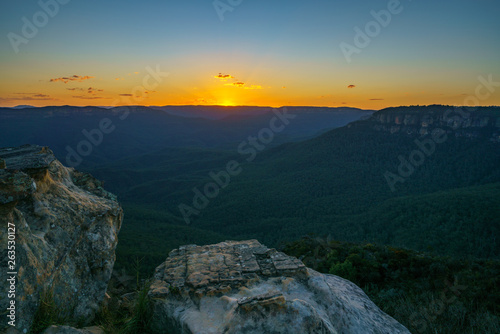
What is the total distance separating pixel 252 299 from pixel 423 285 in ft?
21.6

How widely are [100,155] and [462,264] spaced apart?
163379 millimetres

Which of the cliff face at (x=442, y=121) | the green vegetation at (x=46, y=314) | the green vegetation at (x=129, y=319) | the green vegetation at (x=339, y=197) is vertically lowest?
the green vegetation at (x=339, y=197)

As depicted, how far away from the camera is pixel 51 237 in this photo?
4273mm

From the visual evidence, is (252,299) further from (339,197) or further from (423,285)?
(339,197)

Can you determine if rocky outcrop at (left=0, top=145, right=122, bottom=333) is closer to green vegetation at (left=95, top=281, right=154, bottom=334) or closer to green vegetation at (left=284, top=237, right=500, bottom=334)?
green vegetation at (left=95, top=281, right=154, bottom=334)

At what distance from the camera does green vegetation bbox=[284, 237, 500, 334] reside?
555 centimetres

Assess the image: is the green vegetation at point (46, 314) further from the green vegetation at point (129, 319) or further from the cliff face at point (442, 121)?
the cliff face at point (442, 121)

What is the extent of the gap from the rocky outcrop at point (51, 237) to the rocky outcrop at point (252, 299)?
1.20m

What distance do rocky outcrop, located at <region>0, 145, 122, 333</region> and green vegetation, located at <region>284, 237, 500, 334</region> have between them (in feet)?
21.0

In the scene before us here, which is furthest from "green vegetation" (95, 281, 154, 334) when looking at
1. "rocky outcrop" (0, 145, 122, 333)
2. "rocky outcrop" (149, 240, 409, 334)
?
"rocky outcrop" (0, 145, 122, 333)

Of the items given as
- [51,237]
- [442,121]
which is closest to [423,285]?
[51,237]

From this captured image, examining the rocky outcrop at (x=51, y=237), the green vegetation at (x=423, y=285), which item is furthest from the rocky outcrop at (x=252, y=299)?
the green vegetation at (x=423, y=285)

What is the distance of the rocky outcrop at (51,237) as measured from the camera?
341 centimetres

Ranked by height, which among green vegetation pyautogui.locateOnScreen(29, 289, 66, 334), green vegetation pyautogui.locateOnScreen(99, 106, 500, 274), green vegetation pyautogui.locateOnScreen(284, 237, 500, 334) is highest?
green vegetation pyautogui.locateOnScreen(29, 289, 66, 334)
